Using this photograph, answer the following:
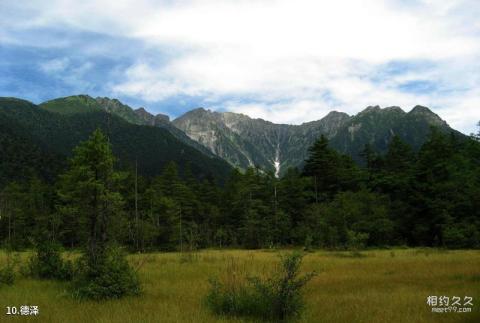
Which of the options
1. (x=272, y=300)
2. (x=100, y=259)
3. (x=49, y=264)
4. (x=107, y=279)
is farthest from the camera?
(x=49, y=264)

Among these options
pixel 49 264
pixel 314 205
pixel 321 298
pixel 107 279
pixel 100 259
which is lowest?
pixel 321 298

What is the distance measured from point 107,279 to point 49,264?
5.74 meters

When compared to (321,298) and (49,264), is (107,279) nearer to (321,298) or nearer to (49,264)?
(49,264)

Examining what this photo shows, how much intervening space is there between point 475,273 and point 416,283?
3038mm

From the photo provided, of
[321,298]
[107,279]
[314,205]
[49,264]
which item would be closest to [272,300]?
[321,298]

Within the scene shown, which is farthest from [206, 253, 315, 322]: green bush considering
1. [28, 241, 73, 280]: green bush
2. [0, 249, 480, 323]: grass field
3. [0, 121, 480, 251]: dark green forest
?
[0, 121, 480, 251]: dark green forest

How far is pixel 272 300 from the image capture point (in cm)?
886

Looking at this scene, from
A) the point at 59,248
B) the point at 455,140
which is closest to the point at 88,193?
the point at 59,248

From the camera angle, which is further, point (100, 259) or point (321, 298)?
point (100, 259)

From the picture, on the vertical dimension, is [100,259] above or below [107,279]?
above

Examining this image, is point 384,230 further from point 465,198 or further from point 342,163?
point 342,163

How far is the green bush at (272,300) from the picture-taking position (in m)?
8.78

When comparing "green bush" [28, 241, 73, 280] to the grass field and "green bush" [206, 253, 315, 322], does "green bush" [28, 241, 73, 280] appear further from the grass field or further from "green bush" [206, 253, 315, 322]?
"green bush" [206, 253, 315, 322]

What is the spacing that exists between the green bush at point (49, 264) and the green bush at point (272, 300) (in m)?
8.64
